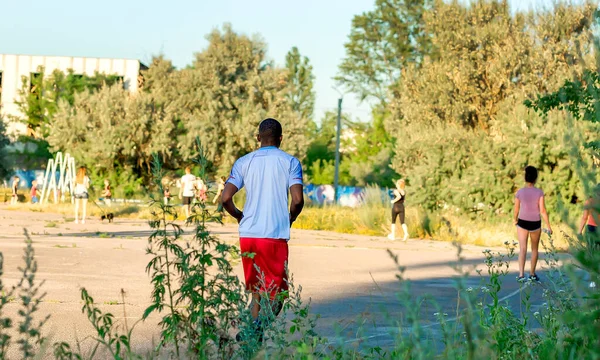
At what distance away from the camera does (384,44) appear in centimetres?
6581

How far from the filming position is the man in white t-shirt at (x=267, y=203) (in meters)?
7.56

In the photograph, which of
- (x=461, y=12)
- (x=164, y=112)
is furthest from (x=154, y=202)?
(x=164, y=112)

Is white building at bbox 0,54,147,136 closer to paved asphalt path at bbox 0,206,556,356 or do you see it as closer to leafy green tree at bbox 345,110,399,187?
leafy green tree at bbox 345,110,399,187

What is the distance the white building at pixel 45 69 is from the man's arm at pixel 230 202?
63.5 meters

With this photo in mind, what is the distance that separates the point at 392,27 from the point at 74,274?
176 ft

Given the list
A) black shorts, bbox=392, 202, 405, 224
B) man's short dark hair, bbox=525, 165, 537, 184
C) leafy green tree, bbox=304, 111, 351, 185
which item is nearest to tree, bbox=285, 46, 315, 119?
leafy green tree, bbox=304, 111, 351, 185

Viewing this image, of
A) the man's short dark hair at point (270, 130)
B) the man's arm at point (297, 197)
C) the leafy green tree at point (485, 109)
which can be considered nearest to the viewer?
the man's arm at point (297, 197)

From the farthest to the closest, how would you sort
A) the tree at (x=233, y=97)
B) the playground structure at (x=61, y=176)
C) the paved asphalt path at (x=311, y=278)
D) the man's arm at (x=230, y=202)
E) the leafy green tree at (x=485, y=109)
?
1. the tree at (x=233, y=97)
2. the playground structure at (x=61, y=176)
3. the leafy green tree at (x=485, y=109)
4. the paved asphalt path at (x=311, y=278)
5. the man's arm at (x=230, y=202)

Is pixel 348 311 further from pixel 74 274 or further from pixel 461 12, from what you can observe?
pixel 461 12

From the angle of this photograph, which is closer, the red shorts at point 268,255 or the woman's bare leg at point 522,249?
the red shorts at point 268,255

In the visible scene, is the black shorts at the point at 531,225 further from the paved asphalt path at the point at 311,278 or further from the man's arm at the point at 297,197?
the man's arm at the point at 297,197

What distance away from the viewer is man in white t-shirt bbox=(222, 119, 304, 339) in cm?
756

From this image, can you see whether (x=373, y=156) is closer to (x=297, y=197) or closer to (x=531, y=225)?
(x=531, y=225)

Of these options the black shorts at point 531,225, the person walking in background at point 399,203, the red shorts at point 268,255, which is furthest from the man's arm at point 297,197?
the person walking in background at point 399,203
